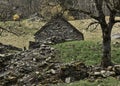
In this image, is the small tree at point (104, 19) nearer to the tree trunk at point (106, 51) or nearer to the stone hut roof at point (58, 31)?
the tree trunk at point (106, 51)

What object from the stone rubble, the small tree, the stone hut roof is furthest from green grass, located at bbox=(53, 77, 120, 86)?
the stone hut roof

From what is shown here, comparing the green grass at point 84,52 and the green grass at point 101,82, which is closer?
the green grass at point 101,82

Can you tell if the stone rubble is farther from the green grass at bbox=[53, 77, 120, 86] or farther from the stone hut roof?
the stone hut roof

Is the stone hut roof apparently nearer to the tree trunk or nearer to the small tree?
the tree trunk

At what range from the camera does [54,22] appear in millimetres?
52125

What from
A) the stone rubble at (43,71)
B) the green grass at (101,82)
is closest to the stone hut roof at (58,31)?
the stone rubble at (43,71)

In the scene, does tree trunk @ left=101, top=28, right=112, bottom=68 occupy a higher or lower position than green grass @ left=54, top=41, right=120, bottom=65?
higher

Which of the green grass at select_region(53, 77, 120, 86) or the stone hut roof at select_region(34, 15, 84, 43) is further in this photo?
the stone hut roof at select_region(34, 15, 84, 43)

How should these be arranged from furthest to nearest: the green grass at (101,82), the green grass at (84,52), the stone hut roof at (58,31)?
the stone hut roof at (58,31) → the green grass at (84,52) → the green grass at (101,82)

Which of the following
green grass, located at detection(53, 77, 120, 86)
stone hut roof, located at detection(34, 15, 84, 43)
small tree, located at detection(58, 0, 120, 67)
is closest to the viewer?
green grass, located at detection(53, 77, 120, 86)

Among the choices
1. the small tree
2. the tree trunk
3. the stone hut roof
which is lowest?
the stone hut roof

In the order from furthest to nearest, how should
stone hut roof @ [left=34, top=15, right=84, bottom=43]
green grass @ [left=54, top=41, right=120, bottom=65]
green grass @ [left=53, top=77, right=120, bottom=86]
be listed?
stone hut roof @ [left=34, top=15, right=84, bottom=43]
green grass @ [left=54, top=41, right=120, bottom=65]
green grass @ [left=53, top=77, right=120, bottom=86]

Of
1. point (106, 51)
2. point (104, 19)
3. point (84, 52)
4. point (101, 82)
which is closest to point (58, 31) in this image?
point (84, 52)

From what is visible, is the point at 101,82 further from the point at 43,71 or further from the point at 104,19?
the point at 43,71
